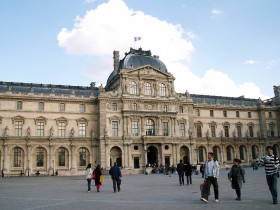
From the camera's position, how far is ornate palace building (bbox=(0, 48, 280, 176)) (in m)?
60.5

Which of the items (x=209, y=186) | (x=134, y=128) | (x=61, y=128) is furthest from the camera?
(x=134, y=128)

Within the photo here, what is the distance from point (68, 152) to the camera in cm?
6288

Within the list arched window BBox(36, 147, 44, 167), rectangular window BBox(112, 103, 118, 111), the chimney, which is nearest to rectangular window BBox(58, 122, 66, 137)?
arched window BBox(36, 147, 44, 167)

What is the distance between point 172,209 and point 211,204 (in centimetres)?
250

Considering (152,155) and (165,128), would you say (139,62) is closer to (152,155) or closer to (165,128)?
(165,128)

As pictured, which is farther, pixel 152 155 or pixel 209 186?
pixel 152 155

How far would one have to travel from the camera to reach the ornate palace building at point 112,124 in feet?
198

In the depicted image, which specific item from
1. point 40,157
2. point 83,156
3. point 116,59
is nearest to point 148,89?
point 116,59

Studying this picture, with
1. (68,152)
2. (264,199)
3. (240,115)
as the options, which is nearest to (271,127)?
(240,115)

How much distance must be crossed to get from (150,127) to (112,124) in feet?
26.9

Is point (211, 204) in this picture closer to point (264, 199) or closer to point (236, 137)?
point (264, 199)

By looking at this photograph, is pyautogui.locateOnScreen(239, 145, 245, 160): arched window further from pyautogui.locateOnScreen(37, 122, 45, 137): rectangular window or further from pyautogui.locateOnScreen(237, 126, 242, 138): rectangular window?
pyautogui.locateOnScreen(37, 122, 45, 137): rectangular window

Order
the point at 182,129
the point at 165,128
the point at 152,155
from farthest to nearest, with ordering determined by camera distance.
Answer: the point at 182,129
the point at 152,155
the point at 165,128

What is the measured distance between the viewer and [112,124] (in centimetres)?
6531
